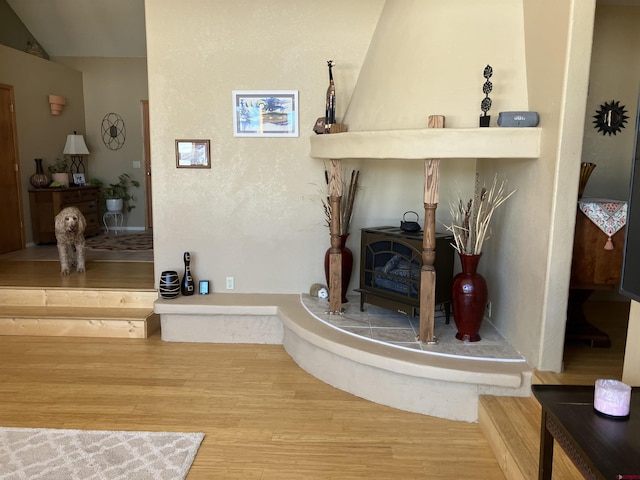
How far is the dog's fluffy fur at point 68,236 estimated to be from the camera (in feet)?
16.4

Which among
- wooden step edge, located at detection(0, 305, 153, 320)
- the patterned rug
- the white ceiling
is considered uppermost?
the white ceiling

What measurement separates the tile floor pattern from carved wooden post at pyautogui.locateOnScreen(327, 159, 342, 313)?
0.41ft

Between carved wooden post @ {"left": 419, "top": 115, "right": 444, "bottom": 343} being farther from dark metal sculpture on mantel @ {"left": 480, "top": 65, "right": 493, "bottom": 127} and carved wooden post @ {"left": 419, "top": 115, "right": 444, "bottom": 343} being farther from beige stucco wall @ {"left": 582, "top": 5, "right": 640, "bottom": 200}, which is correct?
beige stucco wall @ {"left": 582, "top": 5, "right": 640, "bottom": 200}

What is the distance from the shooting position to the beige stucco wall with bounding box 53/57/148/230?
795 cm

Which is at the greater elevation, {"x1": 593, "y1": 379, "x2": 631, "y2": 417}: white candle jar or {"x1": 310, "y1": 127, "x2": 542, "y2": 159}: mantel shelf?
{"x1": 310, "y1": 127, "x2": 542, "y2": 159}: mantel shelf

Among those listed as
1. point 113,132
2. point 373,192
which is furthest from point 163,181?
point 113,132

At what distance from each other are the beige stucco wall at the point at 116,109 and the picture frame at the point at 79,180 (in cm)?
57

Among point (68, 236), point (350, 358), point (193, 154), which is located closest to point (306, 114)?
point (193, 154)

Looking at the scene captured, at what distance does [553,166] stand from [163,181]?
3.15m

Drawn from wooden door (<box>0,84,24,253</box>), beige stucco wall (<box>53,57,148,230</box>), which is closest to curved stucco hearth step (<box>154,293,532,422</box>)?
wooden door (<box>0,84,24,253</box>)

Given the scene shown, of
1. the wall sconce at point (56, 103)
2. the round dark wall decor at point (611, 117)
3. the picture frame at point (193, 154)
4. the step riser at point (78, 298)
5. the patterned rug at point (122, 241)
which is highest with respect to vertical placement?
the wall sconce at point (56, 103)

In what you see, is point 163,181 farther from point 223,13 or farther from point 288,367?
point 288,367

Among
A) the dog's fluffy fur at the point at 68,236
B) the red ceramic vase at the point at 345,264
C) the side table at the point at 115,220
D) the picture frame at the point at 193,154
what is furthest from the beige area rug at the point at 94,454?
the side table at the point at 115,220

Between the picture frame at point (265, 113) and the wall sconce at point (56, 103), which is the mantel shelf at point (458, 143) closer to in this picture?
the picture frame at point (265, 113)
